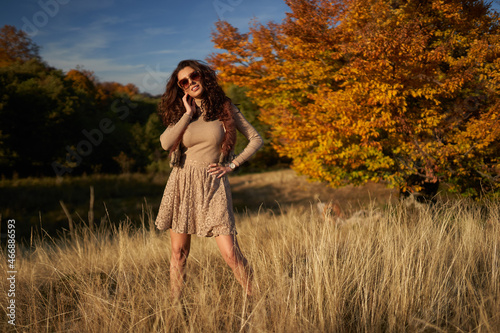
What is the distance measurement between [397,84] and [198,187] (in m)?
4.30

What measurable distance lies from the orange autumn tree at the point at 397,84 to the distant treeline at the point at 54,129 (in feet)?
50.6

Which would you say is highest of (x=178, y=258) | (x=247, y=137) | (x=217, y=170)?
(x=247, y=137)

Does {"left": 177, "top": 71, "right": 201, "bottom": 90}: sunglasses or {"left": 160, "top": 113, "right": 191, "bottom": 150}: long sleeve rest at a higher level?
{"left": 177, "top": 71, "right": 201, "bottom": 90}: sunglasses

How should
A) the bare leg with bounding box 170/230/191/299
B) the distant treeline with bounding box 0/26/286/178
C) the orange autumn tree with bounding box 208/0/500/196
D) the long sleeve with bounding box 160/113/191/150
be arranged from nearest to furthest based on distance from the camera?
the long sleeve with bounding box 160/113/191/150
the bare leg with bounding box 170/230/191/299
the orange autumn tree with bounding box 208/0/500/196
the distant treeline with bounding box 0/26/286/178

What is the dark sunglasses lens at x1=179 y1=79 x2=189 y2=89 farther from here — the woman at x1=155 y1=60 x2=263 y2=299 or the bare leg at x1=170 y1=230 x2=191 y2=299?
the bare leg at x1=170 y1=230 x2=191 y2=299

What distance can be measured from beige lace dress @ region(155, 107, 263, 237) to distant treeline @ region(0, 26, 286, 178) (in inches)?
761

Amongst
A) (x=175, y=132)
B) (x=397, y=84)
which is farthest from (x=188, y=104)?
(x=397, y=84)

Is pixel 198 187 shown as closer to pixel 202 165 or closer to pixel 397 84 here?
pixel 202 165

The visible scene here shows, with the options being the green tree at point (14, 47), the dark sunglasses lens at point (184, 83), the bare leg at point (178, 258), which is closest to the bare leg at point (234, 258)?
the bare leg at point (178, 258)

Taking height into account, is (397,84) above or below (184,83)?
above

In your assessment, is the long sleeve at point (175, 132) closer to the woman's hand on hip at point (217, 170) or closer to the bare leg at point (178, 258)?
the woman's hand on hip at point (217, 170)

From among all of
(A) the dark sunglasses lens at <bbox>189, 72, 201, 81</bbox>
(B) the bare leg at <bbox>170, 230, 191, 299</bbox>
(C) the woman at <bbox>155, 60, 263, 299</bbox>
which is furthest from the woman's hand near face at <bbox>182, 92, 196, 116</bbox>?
(B) the bare leg at <bbox>170, 230, 191, 299</bbox>

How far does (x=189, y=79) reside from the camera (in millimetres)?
2666

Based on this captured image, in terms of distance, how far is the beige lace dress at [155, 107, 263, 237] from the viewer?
8.45 ft
